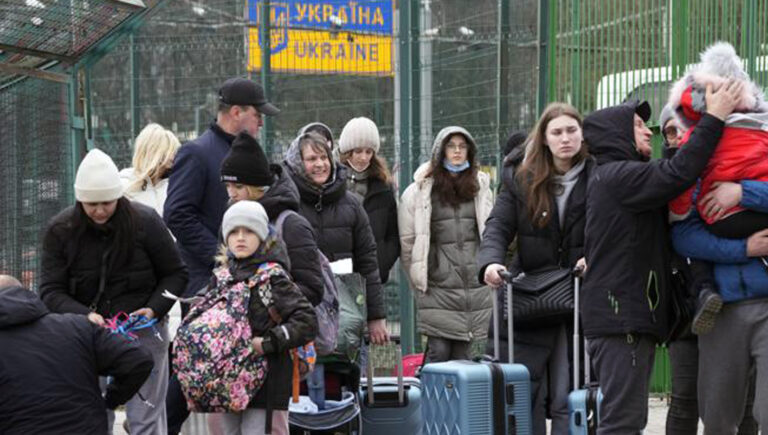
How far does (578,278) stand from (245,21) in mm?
4871

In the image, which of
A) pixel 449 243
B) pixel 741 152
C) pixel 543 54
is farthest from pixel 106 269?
pixel 543 54

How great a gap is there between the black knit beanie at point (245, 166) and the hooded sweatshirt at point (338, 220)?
115 centimetres

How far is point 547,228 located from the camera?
23.6ft

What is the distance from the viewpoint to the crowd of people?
5.92 m

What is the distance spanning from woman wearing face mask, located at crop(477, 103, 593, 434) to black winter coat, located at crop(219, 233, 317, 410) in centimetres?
114

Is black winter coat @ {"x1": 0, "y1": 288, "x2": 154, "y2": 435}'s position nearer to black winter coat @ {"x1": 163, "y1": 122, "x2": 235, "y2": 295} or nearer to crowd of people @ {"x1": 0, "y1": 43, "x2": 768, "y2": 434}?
crowd of people @ {"x1": 0, "y1": 43, "x2": 768, "y2": 434}

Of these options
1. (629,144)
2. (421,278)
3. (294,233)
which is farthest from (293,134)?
(629,144)

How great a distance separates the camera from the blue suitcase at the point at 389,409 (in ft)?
26.3

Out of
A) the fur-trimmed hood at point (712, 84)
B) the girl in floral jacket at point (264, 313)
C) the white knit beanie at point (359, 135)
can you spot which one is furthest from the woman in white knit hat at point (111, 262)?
the fur-trimmed hood at point (712, 84)

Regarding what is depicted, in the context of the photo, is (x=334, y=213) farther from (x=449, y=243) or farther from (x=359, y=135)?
(x=449, y=243)

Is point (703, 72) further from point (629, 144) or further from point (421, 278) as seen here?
point (421, 278)

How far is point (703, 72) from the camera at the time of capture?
6141mm

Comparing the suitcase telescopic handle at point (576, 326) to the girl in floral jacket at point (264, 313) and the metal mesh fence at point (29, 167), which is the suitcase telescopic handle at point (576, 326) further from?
the metal mesh fence at point (29, 167)

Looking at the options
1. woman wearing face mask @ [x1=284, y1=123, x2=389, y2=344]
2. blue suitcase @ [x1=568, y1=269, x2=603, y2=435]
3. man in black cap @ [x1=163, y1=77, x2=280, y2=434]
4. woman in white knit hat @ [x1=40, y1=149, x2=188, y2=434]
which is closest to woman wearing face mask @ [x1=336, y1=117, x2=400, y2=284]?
woman wearing face mask @ [x1=284, y1=123, x2=389, y2=344]
